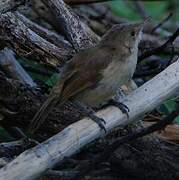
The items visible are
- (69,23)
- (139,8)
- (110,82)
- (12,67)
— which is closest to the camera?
(110,82)

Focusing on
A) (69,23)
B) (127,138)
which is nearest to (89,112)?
(127,138)

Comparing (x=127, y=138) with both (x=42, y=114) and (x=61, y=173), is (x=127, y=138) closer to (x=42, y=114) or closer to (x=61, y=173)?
(x=61, y=173)

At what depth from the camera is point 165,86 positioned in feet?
14.4

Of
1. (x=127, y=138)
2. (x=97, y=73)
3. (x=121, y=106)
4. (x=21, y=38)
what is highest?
(x=21, y=38)

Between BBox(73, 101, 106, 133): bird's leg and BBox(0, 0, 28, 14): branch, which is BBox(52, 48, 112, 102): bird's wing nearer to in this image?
BBox(73, 101, 106, 133): bird's leg

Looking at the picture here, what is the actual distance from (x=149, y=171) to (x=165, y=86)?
0.65 meters

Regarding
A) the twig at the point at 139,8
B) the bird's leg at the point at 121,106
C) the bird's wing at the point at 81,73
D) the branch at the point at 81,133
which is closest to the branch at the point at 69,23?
the bird's wing at the point at 81,73

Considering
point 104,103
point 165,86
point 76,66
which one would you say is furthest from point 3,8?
point 165,86

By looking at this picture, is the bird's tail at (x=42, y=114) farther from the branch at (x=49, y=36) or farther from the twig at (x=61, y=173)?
the branch at (x=49, y=36)

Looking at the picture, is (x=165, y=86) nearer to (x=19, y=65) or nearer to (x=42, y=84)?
(x=42, y=84)

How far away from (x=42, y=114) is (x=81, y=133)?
2.48 feet

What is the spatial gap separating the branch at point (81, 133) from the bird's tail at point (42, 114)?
1.40ft

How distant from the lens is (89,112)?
4.47 m

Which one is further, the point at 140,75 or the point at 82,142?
the point at 140,75
